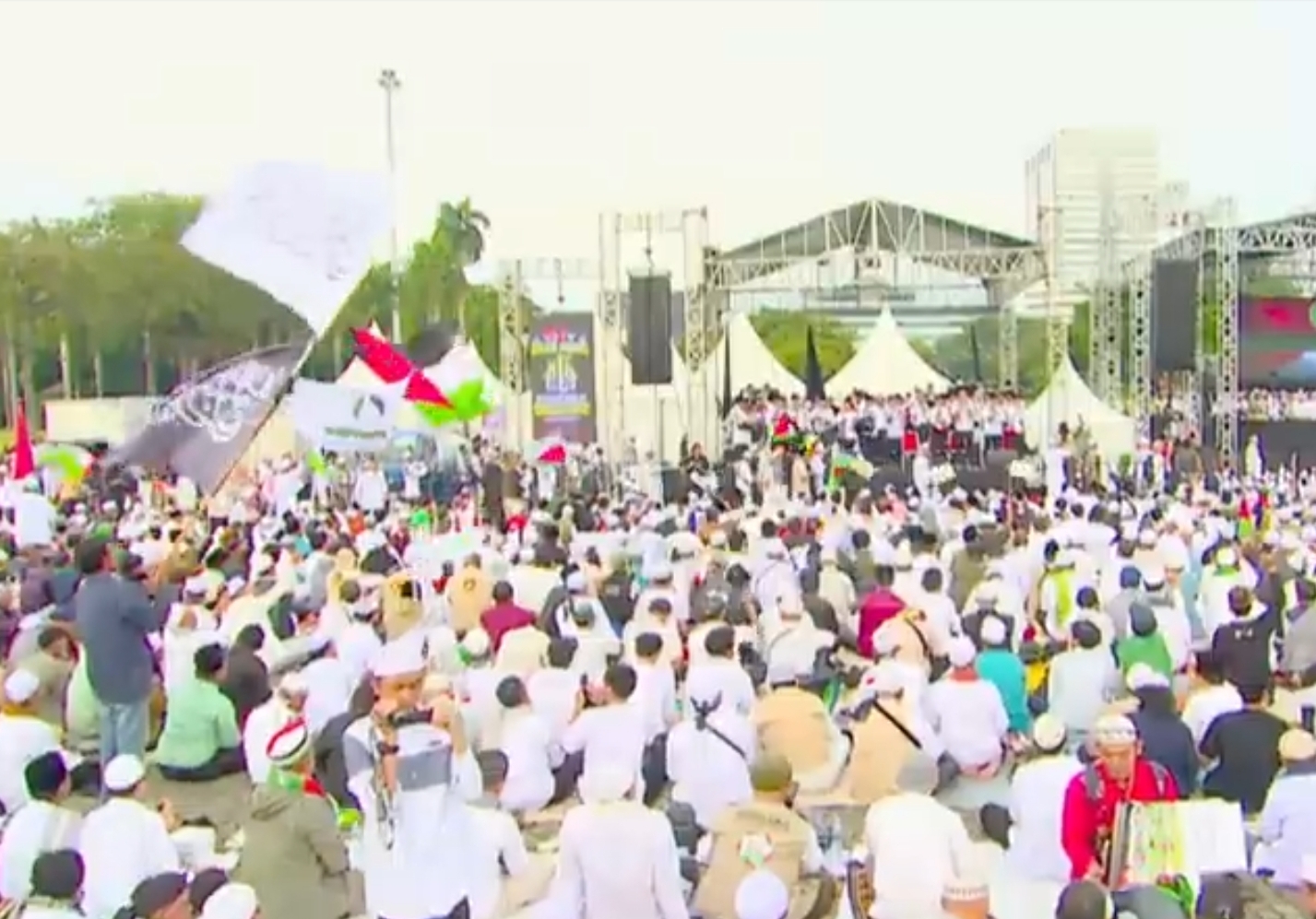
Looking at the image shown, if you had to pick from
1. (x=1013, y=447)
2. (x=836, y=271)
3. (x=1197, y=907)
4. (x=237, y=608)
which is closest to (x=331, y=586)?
(x=237, y=608)

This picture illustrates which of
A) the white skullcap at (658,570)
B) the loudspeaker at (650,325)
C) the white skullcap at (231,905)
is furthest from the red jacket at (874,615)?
the loudspeaker at (650,325)

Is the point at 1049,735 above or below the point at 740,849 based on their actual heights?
above

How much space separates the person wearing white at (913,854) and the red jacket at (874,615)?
4100mm

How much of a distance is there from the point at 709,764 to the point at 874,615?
2.80m

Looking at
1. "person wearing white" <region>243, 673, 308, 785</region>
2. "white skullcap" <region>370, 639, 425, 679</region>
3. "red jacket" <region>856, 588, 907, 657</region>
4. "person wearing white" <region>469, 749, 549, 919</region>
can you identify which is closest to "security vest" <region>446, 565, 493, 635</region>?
"red jacket" <region>856, 588, 907, 657</region>

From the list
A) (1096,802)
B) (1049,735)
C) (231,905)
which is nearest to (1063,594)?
(1049,735)

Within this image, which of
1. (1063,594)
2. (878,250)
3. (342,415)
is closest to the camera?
(1063,594)

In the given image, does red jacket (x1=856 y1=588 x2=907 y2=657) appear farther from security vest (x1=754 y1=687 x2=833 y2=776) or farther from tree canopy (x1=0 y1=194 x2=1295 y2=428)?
tree canopy (x1=0 y1=194 x2=1295 y2=428)

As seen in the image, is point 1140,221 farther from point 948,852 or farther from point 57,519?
point 948,852

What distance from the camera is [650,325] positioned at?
76.0 ft

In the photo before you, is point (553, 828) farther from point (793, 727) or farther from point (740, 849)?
point (740, 849)

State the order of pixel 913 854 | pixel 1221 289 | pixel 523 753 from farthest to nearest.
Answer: pixel 1221 289, pixel 523 753, pixel 913 854

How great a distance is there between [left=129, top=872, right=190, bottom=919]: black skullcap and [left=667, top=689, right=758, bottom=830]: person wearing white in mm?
2537

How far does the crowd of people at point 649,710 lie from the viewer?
4.96 metres
